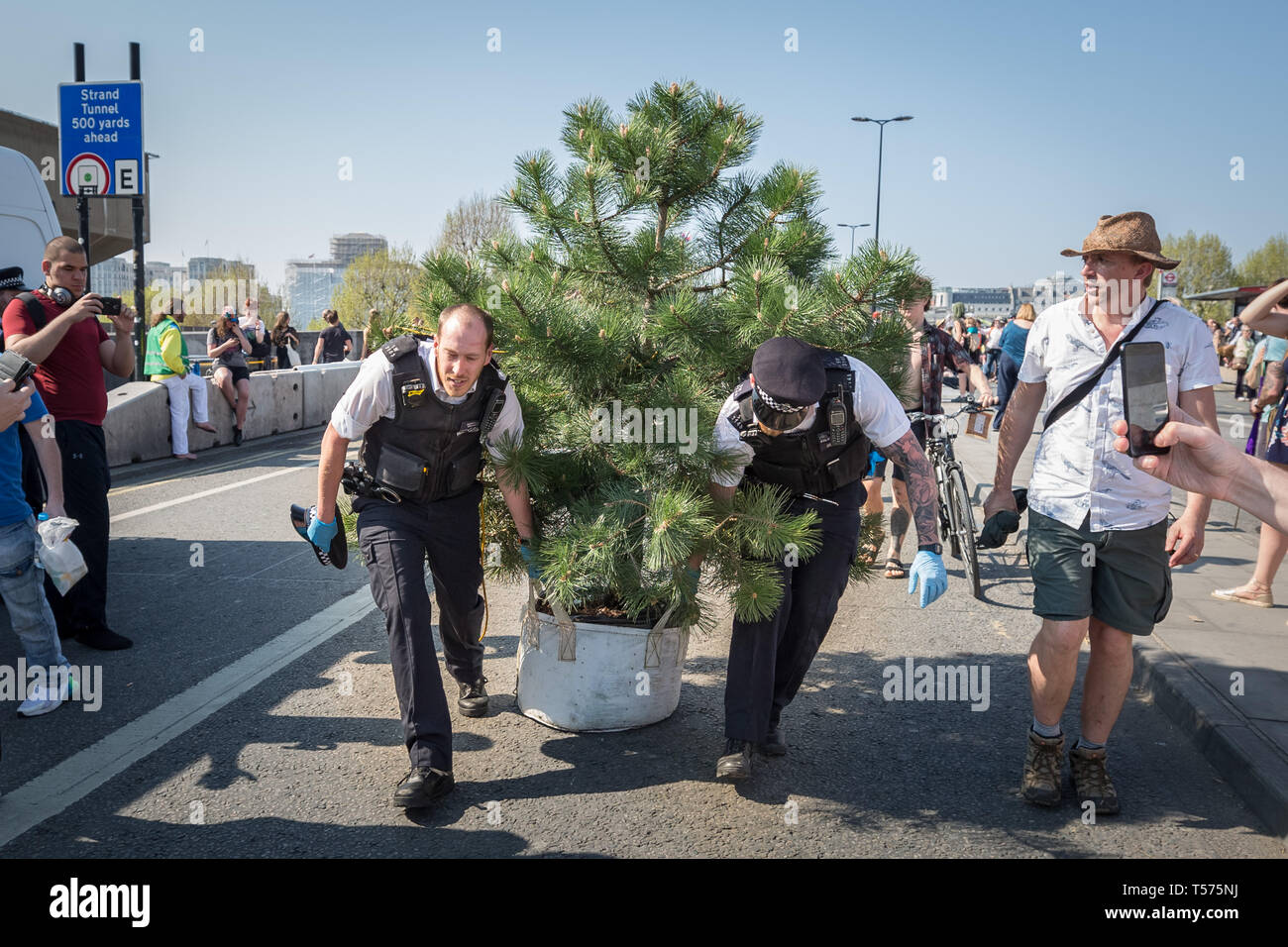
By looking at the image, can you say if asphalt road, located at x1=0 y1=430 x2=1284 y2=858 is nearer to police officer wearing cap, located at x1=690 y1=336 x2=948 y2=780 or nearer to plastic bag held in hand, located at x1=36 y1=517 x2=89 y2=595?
police officer wearing cap, located at x1=690 y1=336 x2=948 y2=780

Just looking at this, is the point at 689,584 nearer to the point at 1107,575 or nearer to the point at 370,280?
the point at 1107,575

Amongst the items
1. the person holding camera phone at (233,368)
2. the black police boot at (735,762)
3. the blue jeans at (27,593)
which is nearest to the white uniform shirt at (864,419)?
the black police boot at (735,762)

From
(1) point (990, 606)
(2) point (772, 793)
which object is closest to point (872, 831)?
(2) point (772, 793)

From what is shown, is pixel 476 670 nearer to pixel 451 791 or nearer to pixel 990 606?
pixel 451 791

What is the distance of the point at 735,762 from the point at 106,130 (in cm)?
1333

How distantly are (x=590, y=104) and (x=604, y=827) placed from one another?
273 centimetres

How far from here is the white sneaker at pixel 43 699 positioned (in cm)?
426

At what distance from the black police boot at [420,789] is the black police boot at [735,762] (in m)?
0.98

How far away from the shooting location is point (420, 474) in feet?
12.2

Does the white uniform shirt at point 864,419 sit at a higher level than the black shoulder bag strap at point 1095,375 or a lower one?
lower

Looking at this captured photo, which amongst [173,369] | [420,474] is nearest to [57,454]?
[420,474]

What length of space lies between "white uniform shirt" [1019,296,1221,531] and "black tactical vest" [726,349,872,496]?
0.64 metres

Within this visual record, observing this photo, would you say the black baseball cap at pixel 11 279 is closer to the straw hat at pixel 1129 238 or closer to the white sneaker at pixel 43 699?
the white sneaker at pixel 43 699
